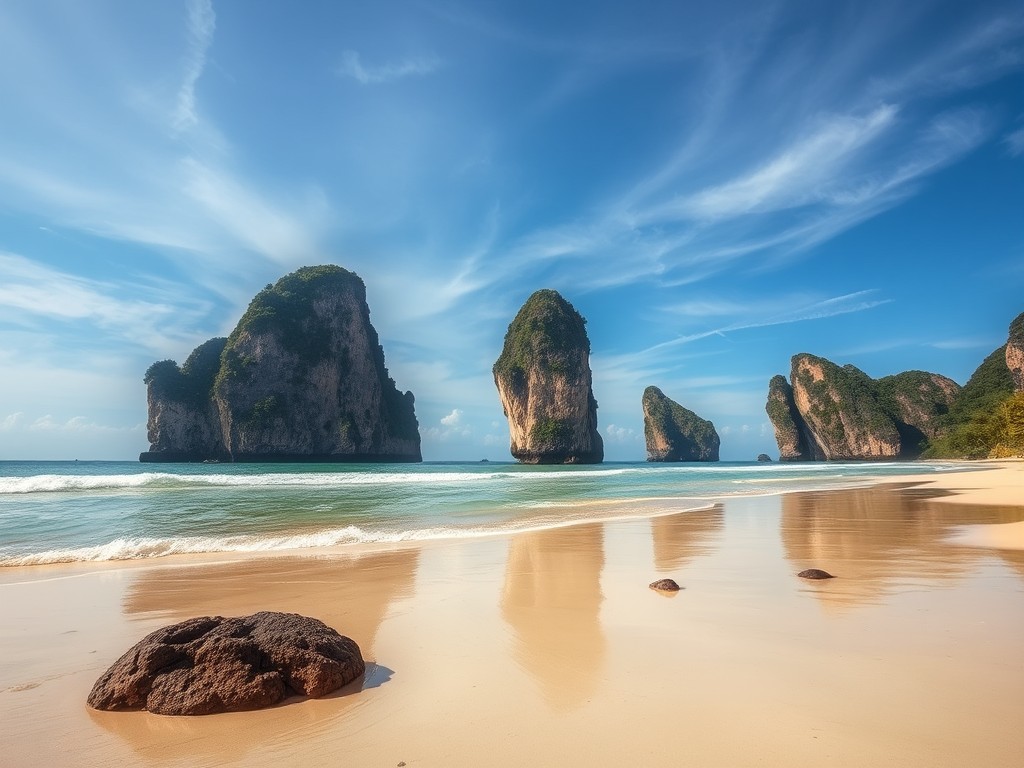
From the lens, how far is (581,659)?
11.5 feet

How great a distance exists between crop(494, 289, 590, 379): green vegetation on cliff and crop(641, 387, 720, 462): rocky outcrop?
67.6m

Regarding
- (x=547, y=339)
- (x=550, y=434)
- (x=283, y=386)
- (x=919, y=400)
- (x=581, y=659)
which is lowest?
(x=581, y=659)

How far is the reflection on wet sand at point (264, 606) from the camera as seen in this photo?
8.69 ft

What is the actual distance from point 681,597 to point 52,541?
1135 cm

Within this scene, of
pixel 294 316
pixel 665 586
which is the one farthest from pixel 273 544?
pixel 294 316

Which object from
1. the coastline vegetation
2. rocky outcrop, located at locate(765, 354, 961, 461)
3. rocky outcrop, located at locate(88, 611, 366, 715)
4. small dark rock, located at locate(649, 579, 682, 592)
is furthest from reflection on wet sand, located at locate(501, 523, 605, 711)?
rocky outcrop, located at locate(765, 354, 961, 461)

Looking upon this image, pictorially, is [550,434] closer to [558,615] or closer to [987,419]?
[987,419]

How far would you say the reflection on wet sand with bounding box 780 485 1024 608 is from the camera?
5.50m

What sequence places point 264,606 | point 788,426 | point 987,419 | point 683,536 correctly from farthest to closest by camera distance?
point 788,426
point 987,419
point 683,536
point 264,606

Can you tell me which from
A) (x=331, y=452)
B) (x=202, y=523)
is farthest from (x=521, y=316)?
(x=202, y=523)

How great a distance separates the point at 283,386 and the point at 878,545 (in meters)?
85.7

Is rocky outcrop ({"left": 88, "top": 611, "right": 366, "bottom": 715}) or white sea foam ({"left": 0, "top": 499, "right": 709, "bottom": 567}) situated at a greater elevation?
rocky outcrop ({"left": 88, "top": 611, "right": 366, "bottom": 715})

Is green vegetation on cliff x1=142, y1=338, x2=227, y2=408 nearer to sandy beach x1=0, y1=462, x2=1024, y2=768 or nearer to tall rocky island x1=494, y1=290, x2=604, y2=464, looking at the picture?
tall rocky island x1=494, y1=290, x2=604, y2=464

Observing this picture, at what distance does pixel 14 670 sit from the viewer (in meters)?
3.73
